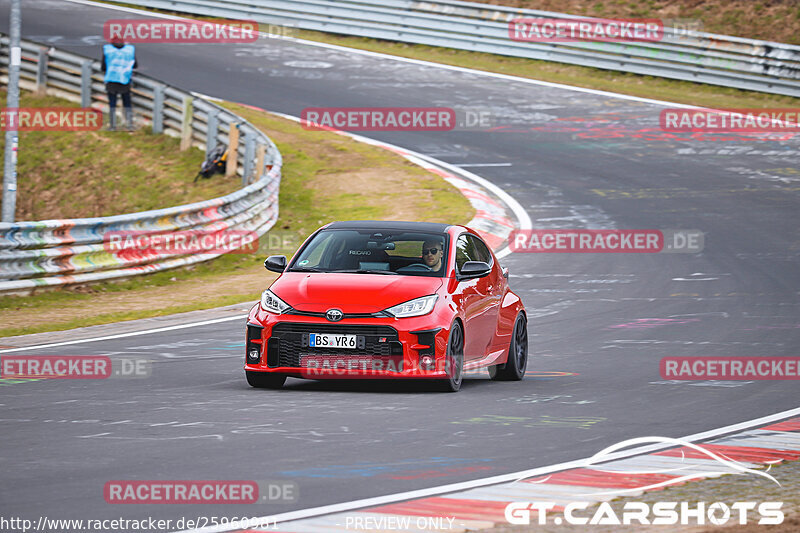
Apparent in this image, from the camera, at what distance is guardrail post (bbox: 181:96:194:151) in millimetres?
27547

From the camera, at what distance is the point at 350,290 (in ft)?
34.5

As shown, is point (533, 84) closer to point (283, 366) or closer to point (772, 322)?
point (772, 322)

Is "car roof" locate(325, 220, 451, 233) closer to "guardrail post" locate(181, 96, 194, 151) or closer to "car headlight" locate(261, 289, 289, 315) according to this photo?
"car headlight" locate(261, 289, 289, 315)

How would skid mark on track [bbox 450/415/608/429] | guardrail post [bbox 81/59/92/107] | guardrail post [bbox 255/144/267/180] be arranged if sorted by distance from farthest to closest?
guardrail post [bbox 81/59/92/107] → guardrail post [bbox 255/144/267/180] → skid mark on track [bbox 450/415/608/429]

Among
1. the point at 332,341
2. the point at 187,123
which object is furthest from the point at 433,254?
the point at 187,123

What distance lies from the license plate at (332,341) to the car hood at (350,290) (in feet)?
0.69

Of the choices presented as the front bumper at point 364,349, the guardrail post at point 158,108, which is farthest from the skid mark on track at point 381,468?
the guardrail post at point 158,108

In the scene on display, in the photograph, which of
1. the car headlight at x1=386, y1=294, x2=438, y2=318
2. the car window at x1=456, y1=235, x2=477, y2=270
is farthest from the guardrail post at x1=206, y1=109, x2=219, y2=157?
the car headlight at x1=386, y1=294, x2=438, y2=318

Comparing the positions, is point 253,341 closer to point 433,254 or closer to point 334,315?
point 334,315

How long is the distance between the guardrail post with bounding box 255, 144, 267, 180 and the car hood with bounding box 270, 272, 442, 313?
46.6 ft

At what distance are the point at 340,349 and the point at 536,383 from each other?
2150 mm

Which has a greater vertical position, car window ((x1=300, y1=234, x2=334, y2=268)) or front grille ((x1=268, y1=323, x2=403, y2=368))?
car window ((x1=300, y1=234, x2=334, y2=268))

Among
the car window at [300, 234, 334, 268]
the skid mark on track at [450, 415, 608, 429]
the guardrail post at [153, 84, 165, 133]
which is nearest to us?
the skid mark on track at [450, 415, 608, 429]

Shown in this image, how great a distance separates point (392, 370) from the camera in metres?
10.3
